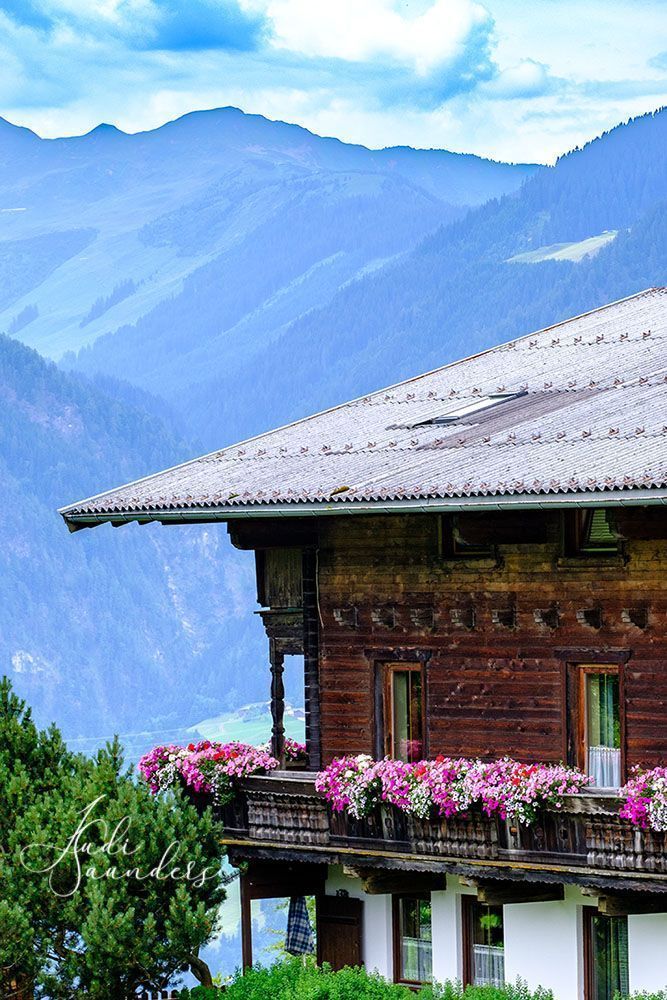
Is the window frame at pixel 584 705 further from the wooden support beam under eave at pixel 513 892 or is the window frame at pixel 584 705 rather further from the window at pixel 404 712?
the window at pixel 404 712

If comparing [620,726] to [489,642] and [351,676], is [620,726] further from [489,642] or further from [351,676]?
[351,676]

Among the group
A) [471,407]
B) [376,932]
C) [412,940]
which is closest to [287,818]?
[376,932]

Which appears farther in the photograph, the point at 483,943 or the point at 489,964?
the point at 483,943

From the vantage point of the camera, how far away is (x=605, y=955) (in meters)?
26.1

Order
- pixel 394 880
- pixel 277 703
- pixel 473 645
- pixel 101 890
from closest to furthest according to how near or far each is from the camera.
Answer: pixel 101 890 → pixel 473 645 → pixel 394 880 → pixel 277 703

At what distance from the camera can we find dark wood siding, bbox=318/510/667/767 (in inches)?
1010

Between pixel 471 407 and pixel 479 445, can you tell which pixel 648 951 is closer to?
pixel 479 445

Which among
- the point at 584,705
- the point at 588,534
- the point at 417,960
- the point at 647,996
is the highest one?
the point at 588,534

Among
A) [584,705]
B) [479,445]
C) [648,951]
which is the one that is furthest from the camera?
[479,445]

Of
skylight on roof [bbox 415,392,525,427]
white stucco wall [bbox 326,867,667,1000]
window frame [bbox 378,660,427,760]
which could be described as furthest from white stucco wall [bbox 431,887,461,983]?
skylight on roof [bbox 415,392,525,427]

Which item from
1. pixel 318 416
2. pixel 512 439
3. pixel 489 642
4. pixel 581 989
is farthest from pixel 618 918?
pixel 318 416

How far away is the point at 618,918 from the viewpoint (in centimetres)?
2603

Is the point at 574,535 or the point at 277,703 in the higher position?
the point at 574,535

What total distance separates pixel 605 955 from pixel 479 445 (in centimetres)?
634
